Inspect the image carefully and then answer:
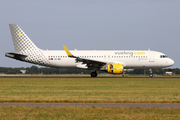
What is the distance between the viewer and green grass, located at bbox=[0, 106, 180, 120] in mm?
11352

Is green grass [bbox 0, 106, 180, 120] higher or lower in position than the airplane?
lower

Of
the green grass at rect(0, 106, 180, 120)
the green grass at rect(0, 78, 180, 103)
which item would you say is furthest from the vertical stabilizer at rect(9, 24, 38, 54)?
the green grass at rect(0, 106, 180, 120)

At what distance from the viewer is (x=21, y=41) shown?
48.5 metres

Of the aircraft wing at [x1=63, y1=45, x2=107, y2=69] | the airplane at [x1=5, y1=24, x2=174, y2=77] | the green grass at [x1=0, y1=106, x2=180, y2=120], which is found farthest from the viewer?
the airplane at [x1=5, y1=24, x2=174, y2=77]

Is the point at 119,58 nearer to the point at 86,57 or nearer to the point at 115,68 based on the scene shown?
the point at 115,68

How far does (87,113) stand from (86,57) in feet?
115

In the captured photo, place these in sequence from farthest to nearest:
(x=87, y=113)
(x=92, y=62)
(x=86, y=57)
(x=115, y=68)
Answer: (x=86, y=57) → (x=92, y=62) → (x=115, y=68) → (x=87, y=113)

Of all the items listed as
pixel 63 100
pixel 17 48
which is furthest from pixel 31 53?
pixel 63 100

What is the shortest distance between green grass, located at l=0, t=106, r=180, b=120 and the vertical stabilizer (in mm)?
35339

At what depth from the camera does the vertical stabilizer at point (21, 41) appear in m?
48.2

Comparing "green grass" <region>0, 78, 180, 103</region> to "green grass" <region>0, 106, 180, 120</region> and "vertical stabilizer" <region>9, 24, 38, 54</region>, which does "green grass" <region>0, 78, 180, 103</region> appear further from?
"vertical stabilizer" <region>9, 24, 38, 54</region>

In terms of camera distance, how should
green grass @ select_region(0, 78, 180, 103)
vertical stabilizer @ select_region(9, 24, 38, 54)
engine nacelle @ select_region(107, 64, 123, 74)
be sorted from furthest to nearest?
vertical stabilizer @ select_region(9, 24, 38, 54) → engine nacelle @ select_region(107, 64, 123, 74) → green grass @ select_region(0, 78, 180, 103)

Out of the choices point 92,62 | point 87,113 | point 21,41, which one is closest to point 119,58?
point 92,62

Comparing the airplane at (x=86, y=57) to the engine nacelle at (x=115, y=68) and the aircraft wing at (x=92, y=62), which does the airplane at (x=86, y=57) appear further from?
the engine nacelle at (x=115, y=68)
